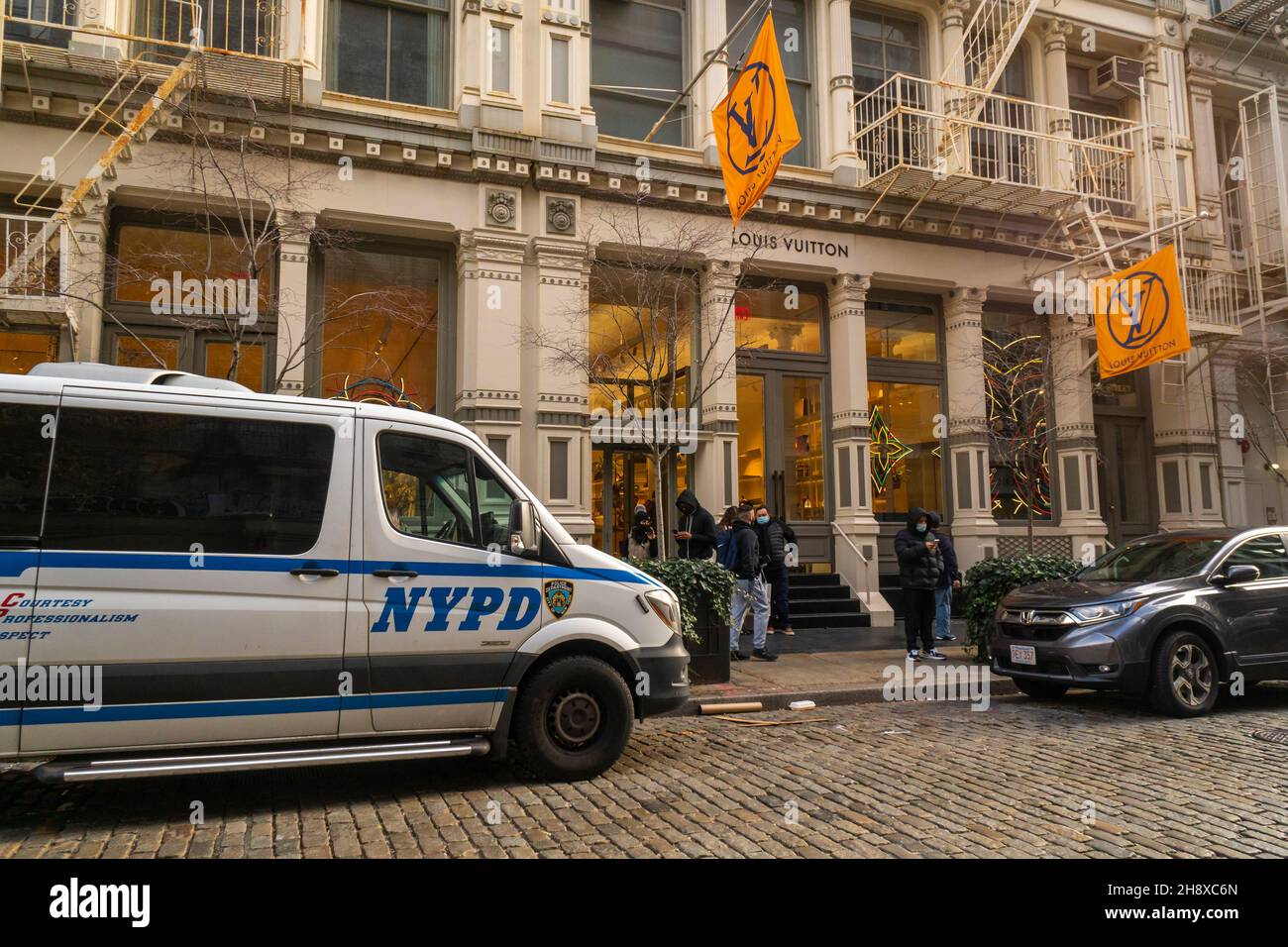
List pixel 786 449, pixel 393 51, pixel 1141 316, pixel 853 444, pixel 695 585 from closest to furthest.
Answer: pixel 695 585 → pixel 393 51 → pixel 1141 316 → pixel 853 444 → pixel 786 449

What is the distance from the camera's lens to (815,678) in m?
9.66

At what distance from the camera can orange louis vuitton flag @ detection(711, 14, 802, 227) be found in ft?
35.9

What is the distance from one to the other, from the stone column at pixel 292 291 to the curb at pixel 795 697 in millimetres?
7460

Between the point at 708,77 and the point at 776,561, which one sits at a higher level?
the point at 708,77

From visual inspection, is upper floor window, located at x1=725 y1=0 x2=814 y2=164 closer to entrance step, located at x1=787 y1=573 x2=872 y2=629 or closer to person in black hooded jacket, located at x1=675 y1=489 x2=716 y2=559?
entrance step, located at x1=787 y1=573 x2=872 y2=629

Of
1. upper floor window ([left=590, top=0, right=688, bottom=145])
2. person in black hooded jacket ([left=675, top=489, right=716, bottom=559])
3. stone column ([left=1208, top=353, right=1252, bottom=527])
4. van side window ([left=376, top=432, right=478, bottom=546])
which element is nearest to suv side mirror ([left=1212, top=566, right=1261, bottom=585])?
person in black hooded jacket ([left=675, top=489, right=716, bottom=559])

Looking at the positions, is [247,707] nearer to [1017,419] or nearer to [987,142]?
[1017,419]

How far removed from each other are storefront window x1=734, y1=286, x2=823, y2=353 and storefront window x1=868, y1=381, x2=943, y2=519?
1.60 meters

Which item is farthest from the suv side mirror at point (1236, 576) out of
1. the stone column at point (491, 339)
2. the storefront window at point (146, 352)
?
the storefront window at point (146, 352)

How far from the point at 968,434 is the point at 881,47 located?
7981 mm

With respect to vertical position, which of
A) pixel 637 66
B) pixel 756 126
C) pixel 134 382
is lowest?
pixel 134 382

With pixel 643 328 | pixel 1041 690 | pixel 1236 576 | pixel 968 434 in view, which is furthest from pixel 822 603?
pixel 1236 576

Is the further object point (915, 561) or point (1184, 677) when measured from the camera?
point (915, 561)
